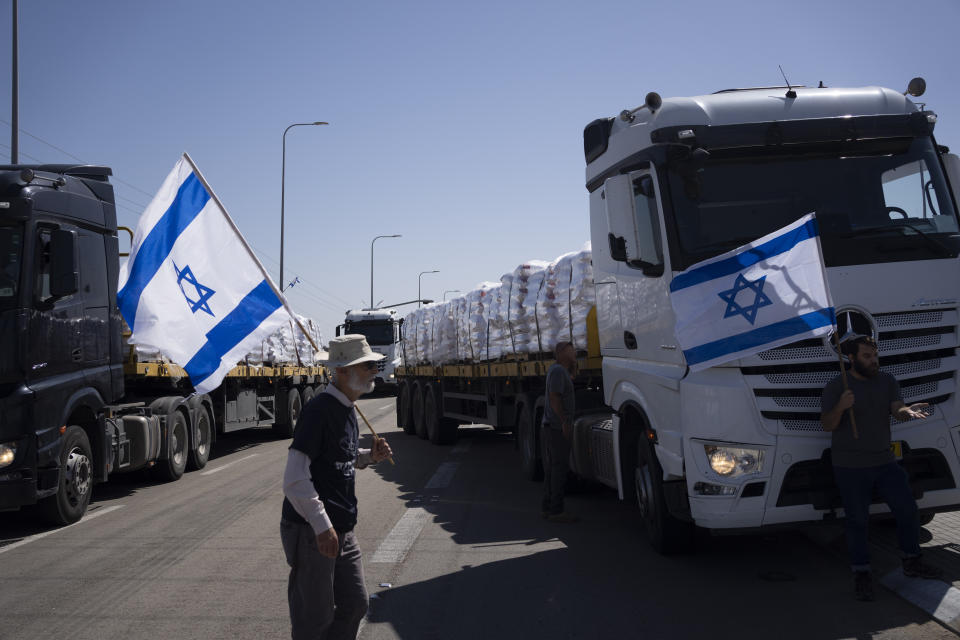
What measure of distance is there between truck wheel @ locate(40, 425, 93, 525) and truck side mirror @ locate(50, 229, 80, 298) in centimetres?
160

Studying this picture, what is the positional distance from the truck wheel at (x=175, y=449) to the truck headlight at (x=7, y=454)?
13.1ft

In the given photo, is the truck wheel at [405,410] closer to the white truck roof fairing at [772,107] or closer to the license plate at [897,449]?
the white truck roof fairing at [772,107]

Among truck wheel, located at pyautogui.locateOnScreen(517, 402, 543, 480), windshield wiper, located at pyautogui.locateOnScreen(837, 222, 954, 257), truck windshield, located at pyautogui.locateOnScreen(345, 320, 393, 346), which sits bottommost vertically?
truck wheel, located at pyautogui.locateOnScreen(517, 402, 543, 480)

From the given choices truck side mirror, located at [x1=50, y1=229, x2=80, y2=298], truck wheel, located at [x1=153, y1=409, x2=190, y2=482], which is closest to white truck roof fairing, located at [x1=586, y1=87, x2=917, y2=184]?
truck side mirror, located at [x1=50, y1=229, x2=80, y2=298]

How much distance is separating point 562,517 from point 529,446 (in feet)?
9.55

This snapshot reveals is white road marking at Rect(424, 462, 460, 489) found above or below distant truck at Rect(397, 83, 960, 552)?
below

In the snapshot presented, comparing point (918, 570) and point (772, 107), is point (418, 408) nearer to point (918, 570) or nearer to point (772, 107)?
point (772, 107)

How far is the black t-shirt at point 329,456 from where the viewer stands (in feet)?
13.1

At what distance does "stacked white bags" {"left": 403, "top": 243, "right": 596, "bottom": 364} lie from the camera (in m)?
9.91

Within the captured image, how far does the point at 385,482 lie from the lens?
12.2 m

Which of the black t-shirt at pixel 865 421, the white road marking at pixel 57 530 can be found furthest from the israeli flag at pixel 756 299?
the white road marking at pixel 57 530

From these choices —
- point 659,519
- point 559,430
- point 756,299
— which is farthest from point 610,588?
point 559,430

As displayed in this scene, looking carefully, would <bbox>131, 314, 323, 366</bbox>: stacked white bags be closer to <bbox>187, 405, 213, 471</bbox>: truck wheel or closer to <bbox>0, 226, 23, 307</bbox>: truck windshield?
<bbox>187, 405, 213, 471</bbox>: truck wheel

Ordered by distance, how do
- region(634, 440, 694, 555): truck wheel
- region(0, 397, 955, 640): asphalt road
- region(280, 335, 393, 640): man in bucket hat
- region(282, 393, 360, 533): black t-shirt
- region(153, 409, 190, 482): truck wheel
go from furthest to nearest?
region(153, 409, 190, 482): truck wheel → region(634, 440, 694, 555): truck wheel → region(0, 397, 955, 640): asphalt road → region(282, 393, 360, 533): black t-shirt → region(280, 335, 393, 640): man in bucket hat
